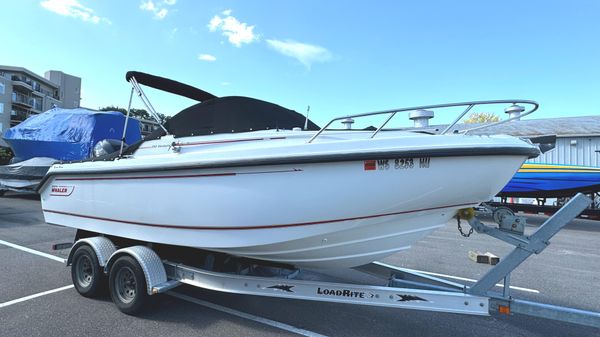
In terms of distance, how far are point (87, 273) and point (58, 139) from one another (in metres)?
9.72

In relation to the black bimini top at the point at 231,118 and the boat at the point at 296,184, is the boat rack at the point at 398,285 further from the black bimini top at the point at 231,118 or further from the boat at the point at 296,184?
the black bimini top at the point at 231,118

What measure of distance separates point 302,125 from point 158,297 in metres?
2.28

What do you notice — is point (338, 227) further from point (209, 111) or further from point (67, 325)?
point (67, 325)

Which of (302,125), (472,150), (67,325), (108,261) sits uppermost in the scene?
(302,125)

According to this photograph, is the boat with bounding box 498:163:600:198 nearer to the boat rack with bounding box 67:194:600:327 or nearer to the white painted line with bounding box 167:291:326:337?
the boat rack with bounding box 67:194:600:327

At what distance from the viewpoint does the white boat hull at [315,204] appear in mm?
2812

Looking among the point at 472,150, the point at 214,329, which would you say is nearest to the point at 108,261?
the point at 214,329

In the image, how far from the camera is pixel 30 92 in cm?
5775

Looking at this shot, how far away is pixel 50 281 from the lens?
4586mm

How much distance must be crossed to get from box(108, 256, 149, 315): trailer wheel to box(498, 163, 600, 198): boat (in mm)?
10867

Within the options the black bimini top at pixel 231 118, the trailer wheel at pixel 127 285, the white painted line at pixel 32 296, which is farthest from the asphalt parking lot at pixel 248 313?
the black bimini top at pixel 231 118

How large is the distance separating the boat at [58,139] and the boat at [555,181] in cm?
1232

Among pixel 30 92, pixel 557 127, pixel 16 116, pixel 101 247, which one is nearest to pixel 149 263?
pixel 101 247

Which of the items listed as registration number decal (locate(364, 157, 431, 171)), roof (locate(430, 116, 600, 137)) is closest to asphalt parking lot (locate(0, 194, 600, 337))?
registration number decal (locate(364, 157, 431, 171))
